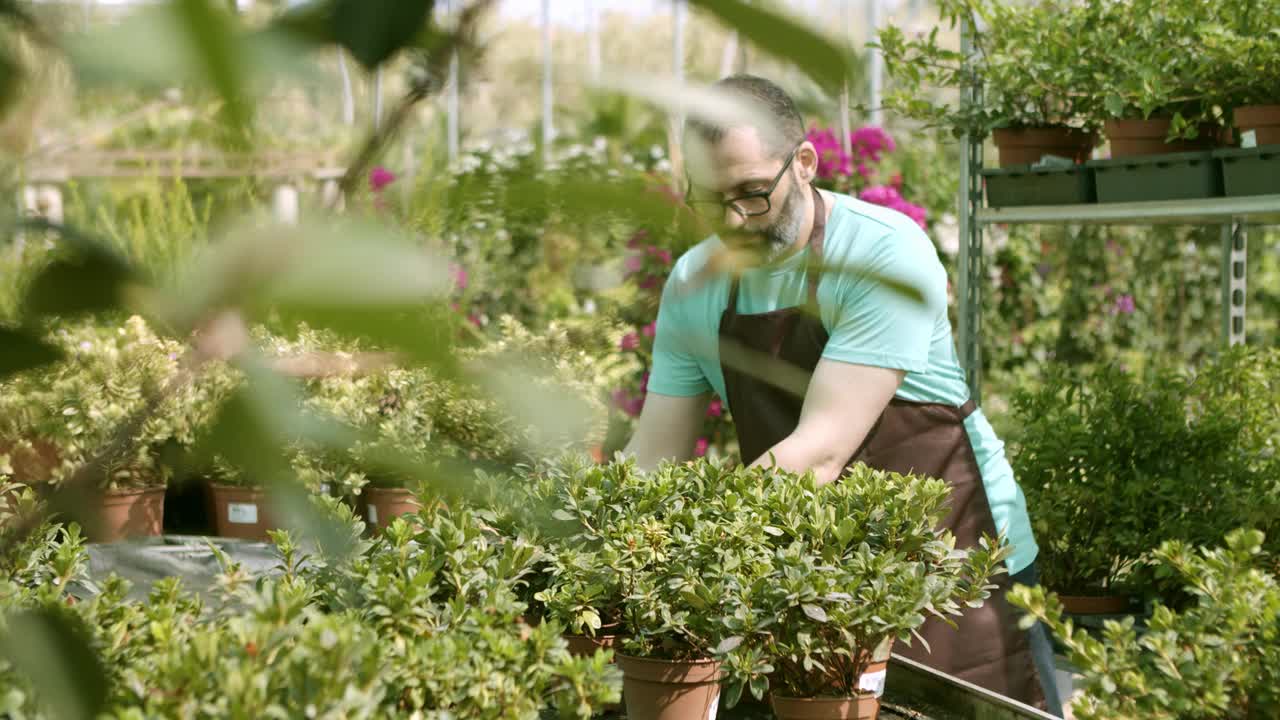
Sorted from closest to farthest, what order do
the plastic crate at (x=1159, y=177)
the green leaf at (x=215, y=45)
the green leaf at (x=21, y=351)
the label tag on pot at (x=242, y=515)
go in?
1. the green leaf at (x=215, y=45)
2. the green leaf at (x=21, y=351)
3. the label tag on pot at (x=242, y=515)
4. the plastic crate at (x=1159, y=177)

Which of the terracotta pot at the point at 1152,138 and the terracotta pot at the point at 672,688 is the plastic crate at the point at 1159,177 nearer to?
the terracotta pot at the point at 1152,138

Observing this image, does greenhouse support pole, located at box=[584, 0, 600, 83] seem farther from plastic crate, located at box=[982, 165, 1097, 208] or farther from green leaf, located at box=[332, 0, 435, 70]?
plastic crate, located at box=[982, 165, 1097, 208]

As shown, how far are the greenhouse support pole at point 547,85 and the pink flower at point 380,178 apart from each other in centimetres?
4

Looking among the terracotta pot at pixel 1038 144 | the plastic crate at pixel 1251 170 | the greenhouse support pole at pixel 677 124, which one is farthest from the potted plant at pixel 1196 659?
the terracotta pot at pixel 1038 144

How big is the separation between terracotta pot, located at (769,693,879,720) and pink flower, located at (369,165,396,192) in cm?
120

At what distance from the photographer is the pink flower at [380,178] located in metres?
0.29

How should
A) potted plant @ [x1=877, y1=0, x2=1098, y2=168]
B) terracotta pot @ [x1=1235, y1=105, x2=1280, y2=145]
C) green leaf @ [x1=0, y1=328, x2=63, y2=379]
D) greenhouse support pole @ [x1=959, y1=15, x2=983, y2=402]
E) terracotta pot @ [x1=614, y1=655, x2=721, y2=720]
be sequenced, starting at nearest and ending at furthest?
1. green leaf @ [x1=0, y1=328, x2=63, y2=379]
2. terracotta pot @ [x1=614, y1=655, x2=721, y2=720]
3. terracotta pot @ [x1=1235, y1=105, x2=1280, y2=145]
4. potted plant @ [x1=877, y1=0, x2=1098, y2=168]
5. greenhouse support pole @ [x1=959, y1=15, x2=983, y2=402]

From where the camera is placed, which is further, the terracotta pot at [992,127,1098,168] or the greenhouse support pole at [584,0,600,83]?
the terracotta pot at [992,127,1098,168]

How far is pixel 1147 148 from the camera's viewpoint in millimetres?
2936

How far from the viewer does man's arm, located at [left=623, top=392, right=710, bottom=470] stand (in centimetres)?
235

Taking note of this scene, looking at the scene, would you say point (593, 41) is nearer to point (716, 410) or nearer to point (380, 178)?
point (380, 178)

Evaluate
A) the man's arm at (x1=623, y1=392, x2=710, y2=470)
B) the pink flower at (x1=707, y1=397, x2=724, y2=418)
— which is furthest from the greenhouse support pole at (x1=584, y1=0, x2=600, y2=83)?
the pink flower at (x1=707, y1=397, x2=724, y2=418)

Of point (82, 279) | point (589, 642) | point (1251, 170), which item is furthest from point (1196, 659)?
point (1251, 170)

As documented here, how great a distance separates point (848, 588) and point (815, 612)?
55 millimetres
